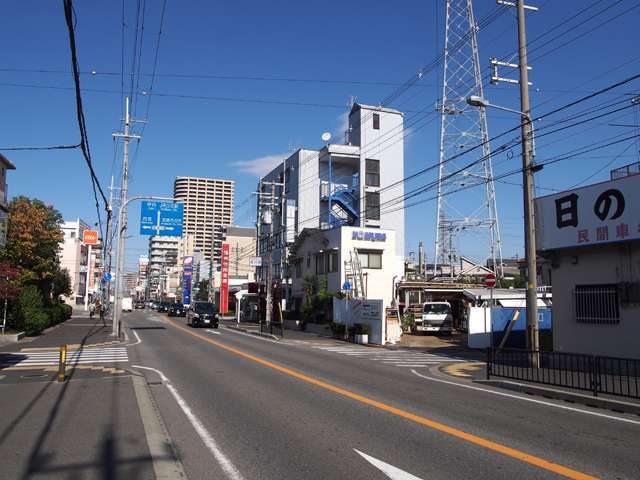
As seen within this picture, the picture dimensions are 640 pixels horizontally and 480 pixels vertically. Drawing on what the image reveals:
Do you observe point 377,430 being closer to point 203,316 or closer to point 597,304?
point 597,304

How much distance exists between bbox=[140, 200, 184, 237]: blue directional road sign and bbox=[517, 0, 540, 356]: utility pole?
69.5 ft

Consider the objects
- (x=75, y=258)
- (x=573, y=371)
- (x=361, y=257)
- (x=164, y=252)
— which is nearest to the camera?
(x=573, y=371)

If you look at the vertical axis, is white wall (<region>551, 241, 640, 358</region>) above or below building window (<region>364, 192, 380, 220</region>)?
below

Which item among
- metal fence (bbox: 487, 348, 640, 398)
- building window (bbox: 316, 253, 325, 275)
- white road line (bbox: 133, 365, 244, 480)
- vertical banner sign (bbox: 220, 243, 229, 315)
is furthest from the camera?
A: vertical banner sign (bbox: 220, 243, 229, 315)

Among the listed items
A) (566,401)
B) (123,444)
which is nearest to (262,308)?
(566,401)

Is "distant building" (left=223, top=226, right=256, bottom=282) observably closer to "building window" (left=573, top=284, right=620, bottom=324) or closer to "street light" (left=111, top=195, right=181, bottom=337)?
"street light" (left=111, top=195, right=181, bottom=337)

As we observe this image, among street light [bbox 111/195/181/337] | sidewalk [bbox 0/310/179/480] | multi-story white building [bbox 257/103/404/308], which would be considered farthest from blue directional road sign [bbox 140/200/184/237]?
multi-story white building [bbox 257/103/404/308]

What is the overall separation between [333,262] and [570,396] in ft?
106

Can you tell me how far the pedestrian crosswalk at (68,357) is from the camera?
60.2ft

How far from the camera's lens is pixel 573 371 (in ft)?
47.5

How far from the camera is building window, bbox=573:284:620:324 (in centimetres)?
1769

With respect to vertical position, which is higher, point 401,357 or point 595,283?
point 595,283

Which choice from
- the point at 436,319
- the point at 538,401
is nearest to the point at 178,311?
the point at 436,319

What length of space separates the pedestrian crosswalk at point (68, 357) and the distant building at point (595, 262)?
50.2 ft
